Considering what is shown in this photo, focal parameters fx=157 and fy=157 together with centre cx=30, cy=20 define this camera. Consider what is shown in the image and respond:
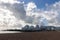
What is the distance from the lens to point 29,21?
1.58 m

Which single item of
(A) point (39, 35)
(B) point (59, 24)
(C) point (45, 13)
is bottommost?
(A) point (39, 35)

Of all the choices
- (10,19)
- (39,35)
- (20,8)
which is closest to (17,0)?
(20,8)

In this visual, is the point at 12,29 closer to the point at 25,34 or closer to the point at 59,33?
the point at 25,34

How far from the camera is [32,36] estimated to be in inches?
60.3

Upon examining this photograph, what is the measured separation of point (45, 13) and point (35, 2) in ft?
0.50

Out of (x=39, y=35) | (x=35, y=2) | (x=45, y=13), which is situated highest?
(x=35, y=2)

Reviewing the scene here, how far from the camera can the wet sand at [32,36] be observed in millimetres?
1482

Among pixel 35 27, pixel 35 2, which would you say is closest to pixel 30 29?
pixel 35 27

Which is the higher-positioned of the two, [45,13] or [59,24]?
[45,13]

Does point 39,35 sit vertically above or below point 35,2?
below

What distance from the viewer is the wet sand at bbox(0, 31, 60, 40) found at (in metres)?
1.48

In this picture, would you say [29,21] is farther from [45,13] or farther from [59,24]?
[59,24]

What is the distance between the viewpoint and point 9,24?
1.55m

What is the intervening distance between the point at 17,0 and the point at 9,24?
0.26 meters
